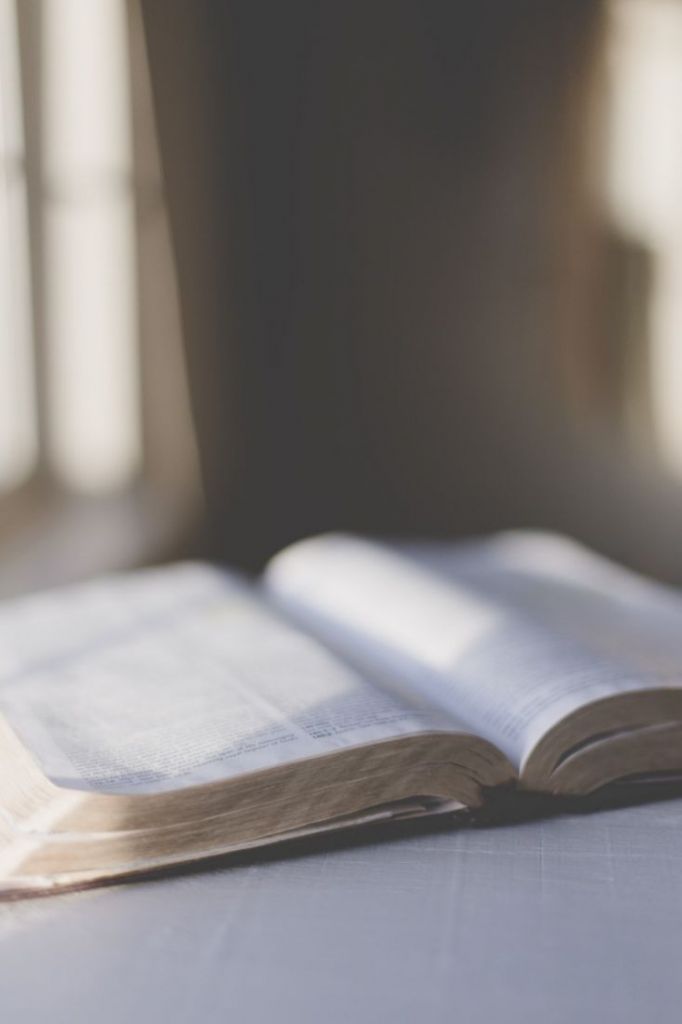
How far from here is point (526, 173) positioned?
168cm

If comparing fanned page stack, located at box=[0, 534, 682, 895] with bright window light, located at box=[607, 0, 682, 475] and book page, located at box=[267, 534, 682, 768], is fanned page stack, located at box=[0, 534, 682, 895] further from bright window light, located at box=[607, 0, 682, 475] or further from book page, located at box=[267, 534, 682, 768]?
bright window light, located at box=[607, 0, 682, 475]

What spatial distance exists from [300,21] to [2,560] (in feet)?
2.77

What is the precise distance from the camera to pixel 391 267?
1.74 m

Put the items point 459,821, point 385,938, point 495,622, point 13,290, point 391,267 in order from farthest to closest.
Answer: point 391,267
point 13,290
point 495,622
point 459,821
point 385,938

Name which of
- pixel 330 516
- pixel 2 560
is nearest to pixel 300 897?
pixel 2 560

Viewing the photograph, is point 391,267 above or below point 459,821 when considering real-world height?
above

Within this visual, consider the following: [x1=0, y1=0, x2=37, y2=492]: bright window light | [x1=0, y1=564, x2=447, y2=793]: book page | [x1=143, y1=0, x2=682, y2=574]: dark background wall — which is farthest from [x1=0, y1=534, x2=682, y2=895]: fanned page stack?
[x1=143, y1=0, x2=682, y2=574]: dark background wall

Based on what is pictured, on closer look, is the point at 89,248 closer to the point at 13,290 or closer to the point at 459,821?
the point at 13,290

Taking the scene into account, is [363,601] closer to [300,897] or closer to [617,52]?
[300,897]

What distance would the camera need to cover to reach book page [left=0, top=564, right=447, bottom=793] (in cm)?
73

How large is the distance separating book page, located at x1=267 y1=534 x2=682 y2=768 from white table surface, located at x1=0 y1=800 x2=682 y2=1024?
10cm

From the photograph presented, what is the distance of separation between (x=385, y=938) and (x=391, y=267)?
1242 mm

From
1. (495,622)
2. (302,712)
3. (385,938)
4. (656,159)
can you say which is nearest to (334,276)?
(656,159)

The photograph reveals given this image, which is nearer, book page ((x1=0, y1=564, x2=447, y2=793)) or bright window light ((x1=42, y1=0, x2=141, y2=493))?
book page ((x1=0, y1=564, x2=447, y2=793))
